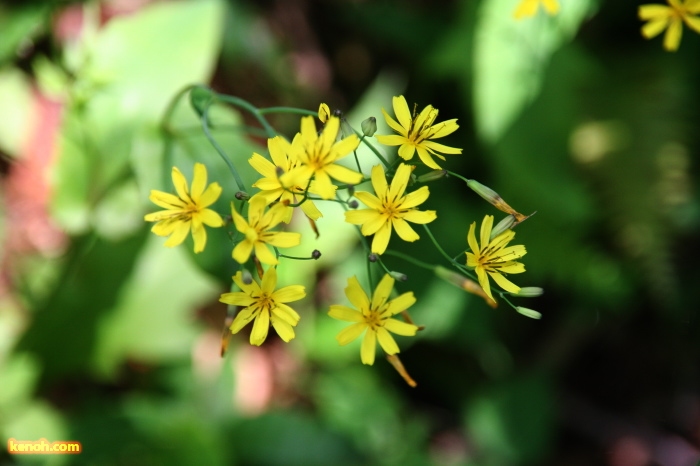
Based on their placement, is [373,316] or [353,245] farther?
[353,245]

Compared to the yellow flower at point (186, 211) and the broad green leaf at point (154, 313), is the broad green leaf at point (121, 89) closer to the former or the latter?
the broad green leaf at point (154, 313)

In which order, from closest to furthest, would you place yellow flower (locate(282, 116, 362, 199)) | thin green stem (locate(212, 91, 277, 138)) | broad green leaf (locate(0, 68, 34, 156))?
yellow flower (locate(282, 116, 362, 199)) → thin green stem (locate(212, 91, 277, 138)) → broad green leaf (locate(0, 68, 34, 156))

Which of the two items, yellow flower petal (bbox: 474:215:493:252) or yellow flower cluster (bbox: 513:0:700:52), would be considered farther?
yellow flower cluster (bbox: 513:0:700:52)

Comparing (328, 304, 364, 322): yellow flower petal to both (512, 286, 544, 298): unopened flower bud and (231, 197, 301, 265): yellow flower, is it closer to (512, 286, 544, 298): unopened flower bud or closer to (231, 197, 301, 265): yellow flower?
(231, 197, 301, 265): yellow flower

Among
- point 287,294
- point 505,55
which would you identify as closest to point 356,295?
point 287,294

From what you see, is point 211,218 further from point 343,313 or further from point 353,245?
point 353,245

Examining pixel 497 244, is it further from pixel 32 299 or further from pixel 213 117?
pixel 32 299

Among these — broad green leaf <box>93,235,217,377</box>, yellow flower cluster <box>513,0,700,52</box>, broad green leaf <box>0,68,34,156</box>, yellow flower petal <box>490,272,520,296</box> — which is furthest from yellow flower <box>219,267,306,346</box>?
broad green leaf <box>0,68,34,156</box>
